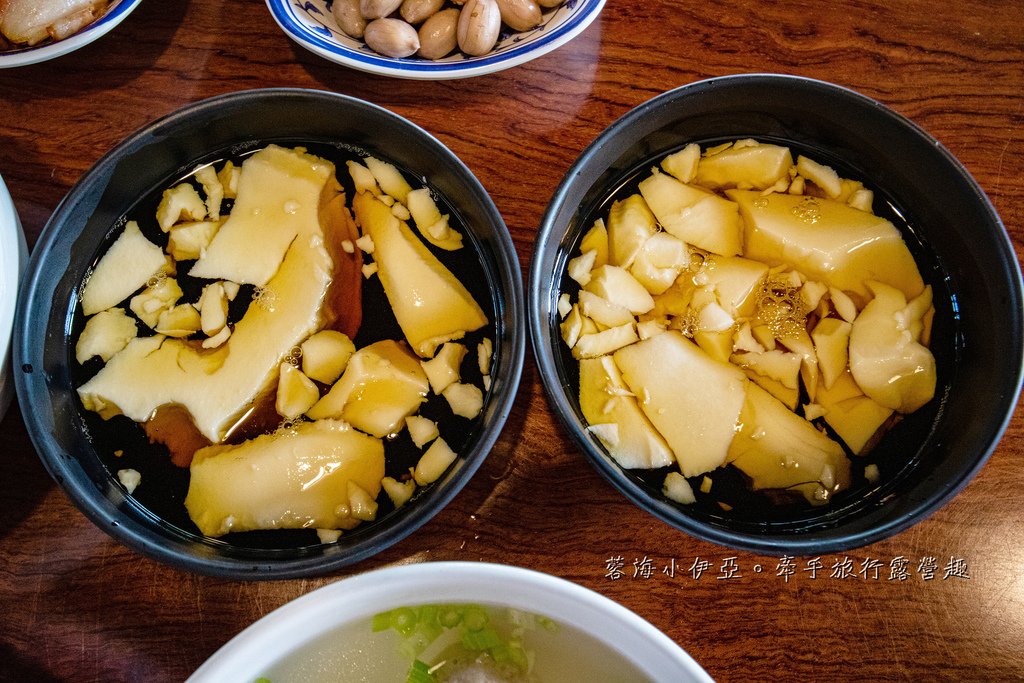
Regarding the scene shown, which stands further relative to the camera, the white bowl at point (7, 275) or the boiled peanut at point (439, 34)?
the boiled peanut at point (439, 34)

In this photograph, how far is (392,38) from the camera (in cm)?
86

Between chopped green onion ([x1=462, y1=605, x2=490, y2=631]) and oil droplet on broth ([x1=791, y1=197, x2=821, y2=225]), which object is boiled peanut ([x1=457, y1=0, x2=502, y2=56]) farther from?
chopped green onion ([x1=462, y1=605, x2=490, y2=631])

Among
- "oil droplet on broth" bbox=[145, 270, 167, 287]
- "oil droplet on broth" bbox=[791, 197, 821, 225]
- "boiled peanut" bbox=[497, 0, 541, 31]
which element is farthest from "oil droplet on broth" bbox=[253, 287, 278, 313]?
"oil droplet on broth" bbox=[791, 197, 821, 225]

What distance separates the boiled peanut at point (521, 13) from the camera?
2.91 feet

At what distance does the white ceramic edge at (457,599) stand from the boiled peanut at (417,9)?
71 cm

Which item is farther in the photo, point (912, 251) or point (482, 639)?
point (912, 251)

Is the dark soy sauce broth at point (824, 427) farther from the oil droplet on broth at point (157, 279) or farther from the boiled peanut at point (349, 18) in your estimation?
the oil droplet on broth at point (157, 279)

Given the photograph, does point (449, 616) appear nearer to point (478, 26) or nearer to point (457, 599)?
point (457, 599)

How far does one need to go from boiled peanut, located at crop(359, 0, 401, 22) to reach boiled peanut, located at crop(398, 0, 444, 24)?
12mm

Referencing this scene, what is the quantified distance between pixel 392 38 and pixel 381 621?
73 centimetres

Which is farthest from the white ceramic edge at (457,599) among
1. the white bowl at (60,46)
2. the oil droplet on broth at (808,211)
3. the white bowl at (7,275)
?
the white bowl at (60,46)

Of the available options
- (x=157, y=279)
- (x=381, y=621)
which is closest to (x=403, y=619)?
(x=381, y=621)

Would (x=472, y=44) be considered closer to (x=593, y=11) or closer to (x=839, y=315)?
(x=593, y=11)

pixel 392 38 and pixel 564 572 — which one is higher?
pixel 392 38
